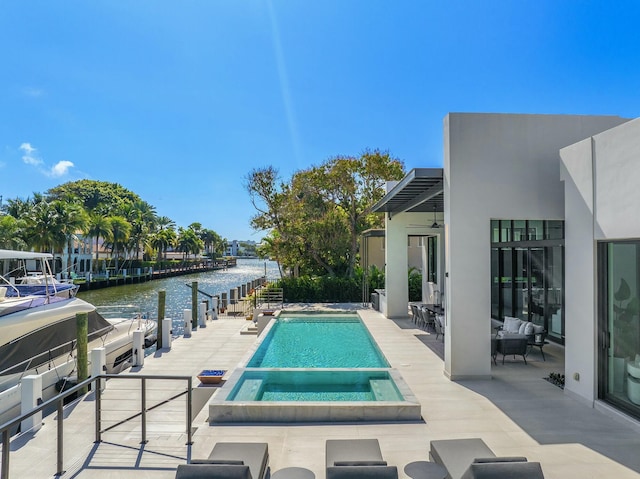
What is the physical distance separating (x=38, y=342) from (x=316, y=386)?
7.23 metres

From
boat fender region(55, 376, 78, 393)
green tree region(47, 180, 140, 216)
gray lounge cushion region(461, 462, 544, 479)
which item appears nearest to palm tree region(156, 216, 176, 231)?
green tree region(47, 180, 140, 216)

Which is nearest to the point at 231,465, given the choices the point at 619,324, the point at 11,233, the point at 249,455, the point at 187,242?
the point at 249,455

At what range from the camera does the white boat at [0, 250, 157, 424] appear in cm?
810

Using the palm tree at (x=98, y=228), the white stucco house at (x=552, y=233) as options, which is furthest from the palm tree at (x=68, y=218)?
the white stucco house at (x=552, y=233)

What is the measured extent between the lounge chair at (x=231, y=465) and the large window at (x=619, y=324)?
519cm

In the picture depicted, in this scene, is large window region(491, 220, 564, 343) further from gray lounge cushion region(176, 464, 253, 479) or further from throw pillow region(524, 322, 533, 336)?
gray lounge cushion region(176, 464, 253, 479)

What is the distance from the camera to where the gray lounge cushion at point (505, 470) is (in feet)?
10.7

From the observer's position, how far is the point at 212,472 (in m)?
3.32

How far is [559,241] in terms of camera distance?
7836 mm

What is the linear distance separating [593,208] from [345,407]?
4970 millimetres

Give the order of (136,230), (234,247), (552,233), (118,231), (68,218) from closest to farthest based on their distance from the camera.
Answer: (552,233) < (68,218) < (118,231) < (136,230) < (234,247)

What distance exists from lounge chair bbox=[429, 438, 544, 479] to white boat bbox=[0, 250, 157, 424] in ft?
26.9

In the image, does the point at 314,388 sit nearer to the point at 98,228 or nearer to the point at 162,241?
the point at 98,228

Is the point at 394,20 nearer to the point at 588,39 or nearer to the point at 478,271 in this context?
the point at 588,39
